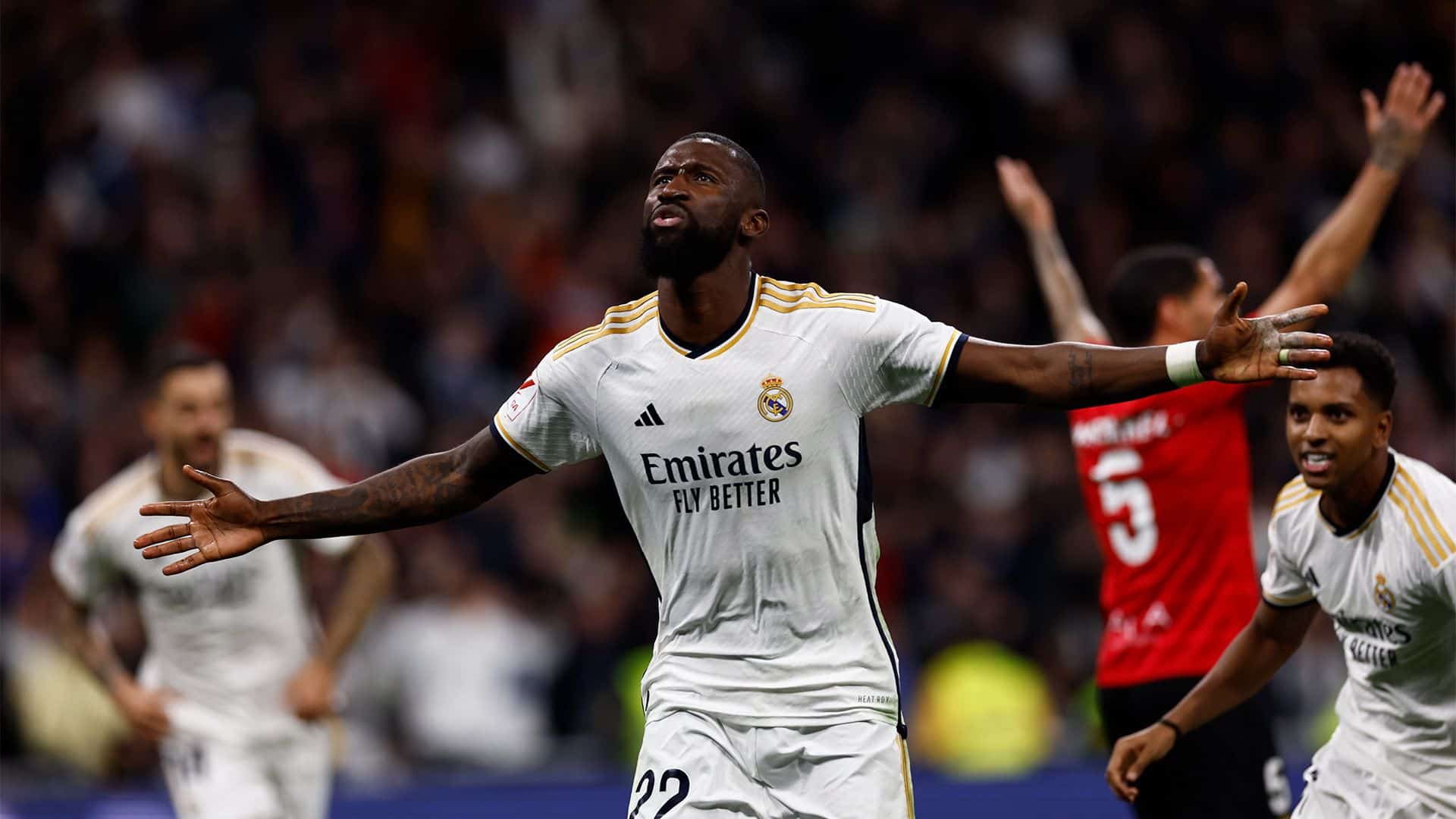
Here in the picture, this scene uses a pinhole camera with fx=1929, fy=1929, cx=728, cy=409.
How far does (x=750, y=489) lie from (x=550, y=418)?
26.7 inches

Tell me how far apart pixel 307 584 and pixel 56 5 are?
9864mm

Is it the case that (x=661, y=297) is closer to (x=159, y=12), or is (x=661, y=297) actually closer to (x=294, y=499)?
(x=294, y=499)

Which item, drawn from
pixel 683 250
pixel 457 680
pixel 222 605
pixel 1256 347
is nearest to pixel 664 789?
pixel 683 250

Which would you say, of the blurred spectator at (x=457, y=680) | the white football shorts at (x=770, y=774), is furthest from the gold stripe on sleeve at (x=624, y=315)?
Result: the blurred spectator at (x=457, y=680)

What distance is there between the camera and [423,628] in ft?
42.8

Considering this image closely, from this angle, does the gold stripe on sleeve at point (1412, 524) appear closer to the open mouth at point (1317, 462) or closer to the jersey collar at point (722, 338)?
the open mouth at point (1317, 462)

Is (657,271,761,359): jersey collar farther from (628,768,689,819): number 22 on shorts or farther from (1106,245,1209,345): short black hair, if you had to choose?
(1106,245,1209,345): short black hair

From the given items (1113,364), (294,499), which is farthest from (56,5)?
(1113,364)

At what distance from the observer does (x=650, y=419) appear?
18.1 ft

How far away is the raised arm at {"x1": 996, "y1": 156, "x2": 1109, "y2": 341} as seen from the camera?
8188mm

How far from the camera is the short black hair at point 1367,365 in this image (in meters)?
5.89

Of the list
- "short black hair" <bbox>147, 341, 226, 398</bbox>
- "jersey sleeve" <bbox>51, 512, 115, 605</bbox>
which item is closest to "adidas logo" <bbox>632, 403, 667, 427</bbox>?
"short black hair" <bbox>147, 341, 226, 398</bbox>

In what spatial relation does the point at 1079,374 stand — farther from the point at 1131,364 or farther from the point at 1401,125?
the point at 1401,125

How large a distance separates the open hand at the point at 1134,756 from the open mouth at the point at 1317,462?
1.09 meters
